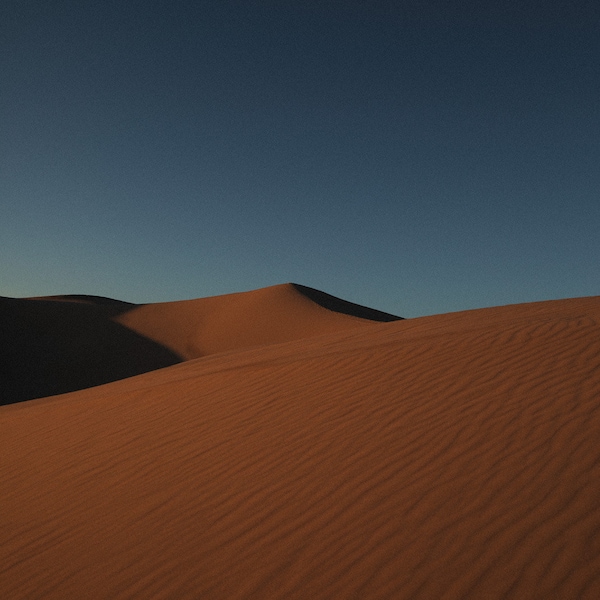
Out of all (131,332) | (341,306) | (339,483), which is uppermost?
(341,306)

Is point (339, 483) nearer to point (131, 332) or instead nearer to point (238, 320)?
point (131, 332)

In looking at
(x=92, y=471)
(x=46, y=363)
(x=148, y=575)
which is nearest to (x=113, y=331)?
(x=46, y=363)

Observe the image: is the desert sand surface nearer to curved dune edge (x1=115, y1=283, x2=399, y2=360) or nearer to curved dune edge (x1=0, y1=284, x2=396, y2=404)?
curved dune edge (x1=0, y1=284, x2=396, y2=404)

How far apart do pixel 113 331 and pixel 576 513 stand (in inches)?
1396

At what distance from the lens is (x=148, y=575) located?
3.67 metres

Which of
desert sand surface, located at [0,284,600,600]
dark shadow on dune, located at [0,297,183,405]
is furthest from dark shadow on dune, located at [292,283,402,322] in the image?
desert sand surface, located at [0,284,600,600]

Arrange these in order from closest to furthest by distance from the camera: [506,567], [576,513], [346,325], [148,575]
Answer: [506,567]
[576,513]
[148,575]
[346,325]

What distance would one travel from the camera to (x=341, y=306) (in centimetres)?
4541

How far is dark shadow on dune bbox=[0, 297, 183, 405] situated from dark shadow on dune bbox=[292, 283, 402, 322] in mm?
13601

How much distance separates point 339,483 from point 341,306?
41.2m

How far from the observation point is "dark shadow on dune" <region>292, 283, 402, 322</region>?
43.6 metres

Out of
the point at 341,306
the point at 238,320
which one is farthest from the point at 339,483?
the point at 341,306

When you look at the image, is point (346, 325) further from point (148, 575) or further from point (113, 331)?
point (148, 575)

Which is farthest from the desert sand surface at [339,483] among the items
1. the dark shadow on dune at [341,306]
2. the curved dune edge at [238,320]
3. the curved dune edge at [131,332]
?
the dark shadow on dune at [341,306]
